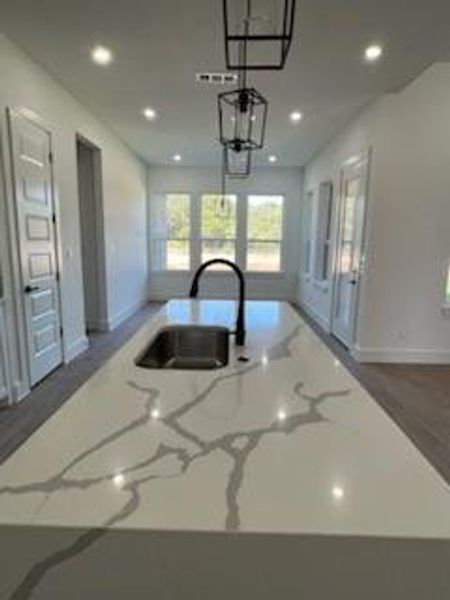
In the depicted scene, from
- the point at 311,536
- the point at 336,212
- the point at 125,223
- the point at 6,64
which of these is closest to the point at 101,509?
the point at 311,536

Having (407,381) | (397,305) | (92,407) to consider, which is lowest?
(407,381)

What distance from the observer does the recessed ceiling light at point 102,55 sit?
3.03 metres

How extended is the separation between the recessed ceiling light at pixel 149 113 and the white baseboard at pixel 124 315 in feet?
9.02

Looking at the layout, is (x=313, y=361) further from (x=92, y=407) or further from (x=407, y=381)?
(x=407, y=381)

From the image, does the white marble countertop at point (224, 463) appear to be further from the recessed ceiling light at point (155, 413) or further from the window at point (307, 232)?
the window at point (307, 232)

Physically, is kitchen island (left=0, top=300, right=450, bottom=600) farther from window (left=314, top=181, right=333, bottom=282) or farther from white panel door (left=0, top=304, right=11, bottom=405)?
window (left=314, top=181, right=333, bottom=282)

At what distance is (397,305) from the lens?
4.18 metres

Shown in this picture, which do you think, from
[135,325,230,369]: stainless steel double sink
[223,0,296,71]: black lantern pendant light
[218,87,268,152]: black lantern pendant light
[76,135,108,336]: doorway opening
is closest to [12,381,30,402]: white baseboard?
[135,325,230,369]: stainless steel double sink

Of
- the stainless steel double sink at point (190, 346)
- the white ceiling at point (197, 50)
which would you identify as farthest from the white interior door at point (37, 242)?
the stainless steel double sink at point (190, 346)

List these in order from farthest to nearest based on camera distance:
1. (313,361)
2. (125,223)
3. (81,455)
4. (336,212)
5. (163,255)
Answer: (163,255) → (125,223) → (336,212) → (313,361) → (81,455)

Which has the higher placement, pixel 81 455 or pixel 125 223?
pixel 125 223

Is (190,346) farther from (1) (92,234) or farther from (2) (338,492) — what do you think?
(1) (92,234)

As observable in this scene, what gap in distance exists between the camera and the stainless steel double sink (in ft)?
5.98

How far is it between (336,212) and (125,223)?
3342 millimetres
